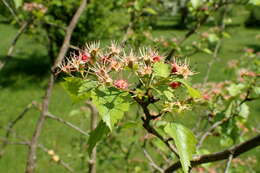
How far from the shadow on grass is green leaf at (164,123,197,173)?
38.5ft

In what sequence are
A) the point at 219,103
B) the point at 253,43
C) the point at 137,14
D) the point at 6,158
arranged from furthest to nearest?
the point at 253,43 → the point at 6,158 → the point at 137,14 → the point at 219,103

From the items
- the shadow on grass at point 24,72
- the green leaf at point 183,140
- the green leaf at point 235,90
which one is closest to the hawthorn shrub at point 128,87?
the green leaf at point 183,140

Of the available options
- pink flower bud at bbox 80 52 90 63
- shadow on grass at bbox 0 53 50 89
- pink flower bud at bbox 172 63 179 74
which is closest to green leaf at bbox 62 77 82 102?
pink flower bud at bbox 80 52 90 63

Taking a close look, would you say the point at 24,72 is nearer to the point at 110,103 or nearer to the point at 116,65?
the point at 116,65

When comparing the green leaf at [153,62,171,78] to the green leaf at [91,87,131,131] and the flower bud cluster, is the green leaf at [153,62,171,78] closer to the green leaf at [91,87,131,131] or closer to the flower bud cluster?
the flower bud cluster

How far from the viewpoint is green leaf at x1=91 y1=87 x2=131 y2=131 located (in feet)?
3.81

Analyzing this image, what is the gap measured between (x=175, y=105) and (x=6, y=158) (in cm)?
653

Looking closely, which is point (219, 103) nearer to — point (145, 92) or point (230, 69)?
point (145, 92)

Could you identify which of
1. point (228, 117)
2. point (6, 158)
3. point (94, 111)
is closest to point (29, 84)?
point (6, 158)

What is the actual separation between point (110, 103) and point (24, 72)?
14.0m

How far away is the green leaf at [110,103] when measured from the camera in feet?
3.81

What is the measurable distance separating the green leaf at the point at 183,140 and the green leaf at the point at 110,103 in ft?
0.71

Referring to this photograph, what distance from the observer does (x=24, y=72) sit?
14.4m

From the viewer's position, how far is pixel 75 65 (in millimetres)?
1411
